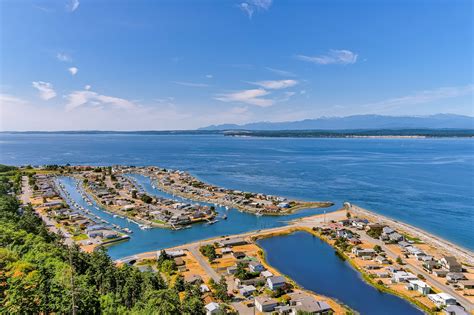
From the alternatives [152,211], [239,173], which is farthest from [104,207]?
[239,173]

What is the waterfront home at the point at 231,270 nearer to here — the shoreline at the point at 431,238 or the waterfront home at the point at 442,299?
the waterfront home at the point at 442,299

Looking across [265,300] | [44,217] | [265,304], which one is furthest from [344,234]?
[44,217]

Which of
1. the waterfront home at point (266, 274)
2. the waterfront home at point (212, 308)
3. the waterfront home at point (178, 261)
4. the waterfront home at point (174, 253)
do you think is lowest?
the waterfront home at point (266, 274)

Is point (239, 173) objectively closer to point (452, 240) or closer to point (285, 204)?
point (285, 204)

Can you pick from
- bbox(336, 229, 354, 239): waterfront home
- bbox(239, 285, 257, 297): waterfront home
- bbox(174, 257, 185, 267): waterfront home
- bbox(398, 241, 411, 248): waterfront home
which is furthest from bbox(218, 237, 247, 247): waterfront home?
bbox(398, 241, 411, 248): waterfront home

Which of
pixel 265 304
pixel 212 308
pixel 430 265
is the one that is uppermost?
pixel 212 308

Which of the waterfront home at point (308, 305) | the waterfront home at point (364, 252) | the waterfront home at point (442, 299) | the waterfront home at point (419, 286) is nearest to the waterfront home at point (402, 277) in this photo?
the waterfront home at point (419, 286)

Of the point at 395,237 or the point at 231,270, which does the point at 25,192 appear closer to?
the point at 231,270
